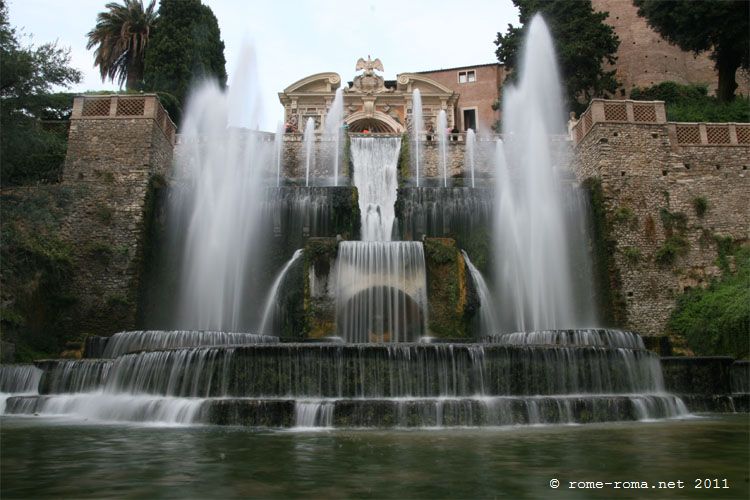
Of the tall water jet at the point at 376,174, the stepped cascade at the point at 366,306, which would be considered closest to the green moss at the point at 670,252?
the stepped cascade at the point at 366,306

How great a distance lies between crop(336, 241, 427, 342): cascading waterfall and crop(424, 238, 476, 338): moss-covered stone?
0.61 feet

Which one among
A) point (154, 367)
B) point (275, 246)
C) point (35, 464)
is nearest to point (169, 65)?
point (275, 246)

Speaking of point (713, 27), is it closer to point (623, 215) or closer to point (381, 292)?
point (623, 215)

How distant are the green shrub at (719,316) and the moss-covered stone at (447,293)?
21.2 ft

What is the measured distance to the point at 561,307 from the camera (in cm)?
1694

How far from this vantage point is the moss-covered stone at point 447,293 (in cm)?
1355

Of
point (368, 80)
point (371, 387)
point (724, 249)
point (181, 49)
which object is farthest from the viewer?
point (368, 80)

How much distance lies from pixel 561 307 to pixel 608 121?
6775 millimetres

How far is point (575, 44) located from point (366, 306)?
2395cm

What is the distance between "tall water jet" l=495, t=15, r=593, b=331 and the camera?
54.9ft

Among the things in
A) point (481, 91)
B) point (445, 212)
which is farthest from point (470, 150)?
point (481, 91)

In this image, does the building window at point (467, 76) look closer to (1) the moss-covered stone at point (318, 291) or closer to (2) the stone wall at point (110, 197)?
(2) the stone wall at point (110, 197)

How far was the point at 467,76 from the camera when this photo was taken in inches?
1796

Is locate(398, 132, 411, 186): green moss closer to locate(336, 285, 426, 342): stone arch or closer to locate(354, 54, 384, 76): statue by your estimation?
locate(336, 285, 426, 342): stone arch
